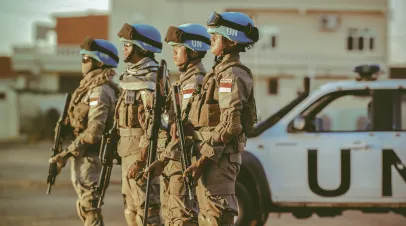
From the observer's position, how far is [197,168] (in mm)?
5402

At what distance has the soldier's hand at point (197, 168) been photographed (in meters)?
5.41

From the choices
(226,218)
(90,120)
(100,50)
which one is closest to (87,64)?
(100,50)

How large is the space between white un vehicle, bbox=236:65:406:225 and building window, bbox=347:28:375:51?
3010 centimetres

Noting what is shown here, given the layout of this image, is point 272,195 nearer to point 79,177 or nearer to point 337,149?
point 337,149

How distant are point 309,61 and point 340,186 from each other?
30.0 metres

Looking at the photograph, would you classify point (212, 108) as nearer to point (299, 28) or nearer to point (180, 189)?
point (180, 189)

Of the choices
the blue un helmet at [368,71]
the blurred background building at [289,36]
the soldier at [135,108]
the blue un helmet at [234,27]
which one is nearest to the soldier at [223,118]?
the blue un helmet at [234,27]

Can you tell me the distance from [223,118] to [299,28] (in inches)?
1303

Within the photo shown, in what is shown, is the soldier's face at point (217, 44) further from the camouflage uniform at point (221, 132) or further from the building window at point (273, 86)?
the building window at point (273, 86)

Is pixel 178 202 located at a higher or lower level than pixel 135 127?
lower

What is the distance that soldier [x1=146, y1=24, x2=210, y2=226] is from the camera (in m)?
5.82

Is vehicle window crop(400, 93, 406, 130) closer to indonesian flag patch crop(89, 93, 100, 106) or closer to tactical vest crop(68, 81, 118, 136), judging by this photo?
tactical vest crop(68, 81, 118, 136)

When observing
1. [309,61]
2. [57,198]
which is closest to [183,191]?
[57,198]

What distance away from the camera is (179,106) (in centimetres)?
581
